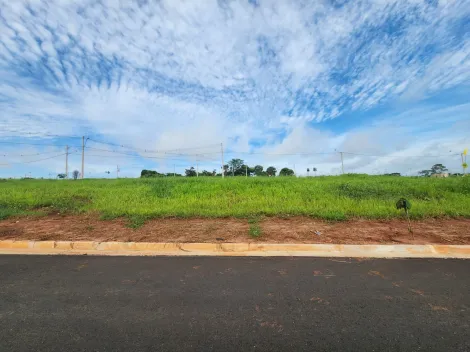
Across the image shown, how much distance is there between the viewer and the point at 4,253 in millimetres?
5809

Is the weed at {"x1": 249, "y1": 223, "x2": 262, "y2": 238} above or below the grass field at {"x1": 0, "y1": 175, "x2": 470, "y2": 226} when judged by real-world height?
below

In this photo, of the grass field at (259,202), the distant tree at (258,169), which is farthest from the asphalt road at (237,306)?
the distant tree at (258,169)

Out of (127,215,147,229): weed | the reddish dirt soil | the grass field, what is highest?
the grass field

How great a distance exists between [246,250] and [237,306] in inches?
108

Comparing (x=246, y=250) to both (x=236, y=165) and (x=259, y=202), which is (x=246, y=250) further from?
(x=236, y=165)

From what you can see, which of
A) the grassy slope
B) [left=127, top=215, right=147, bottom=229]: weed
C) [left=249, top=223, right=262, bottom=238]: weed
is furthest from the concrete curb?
the grassy slope

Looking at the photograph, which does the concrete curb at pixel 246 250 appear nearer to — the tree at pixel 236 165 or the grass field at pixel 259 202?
the grass field at pixel 259 202

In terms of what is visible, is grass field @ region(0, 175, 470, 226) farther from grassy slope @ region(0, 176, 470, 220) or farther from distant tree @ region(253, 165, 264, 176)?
distant tree @ region(253, 165, 264, 176)

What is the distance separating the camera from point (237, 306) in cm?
304

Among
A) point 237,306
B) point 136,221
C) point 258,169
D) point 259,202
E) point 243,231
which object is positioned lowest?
point 237,306

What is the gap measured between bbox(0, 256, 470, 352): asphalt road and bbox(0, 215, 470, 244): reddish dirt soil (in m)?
1.63

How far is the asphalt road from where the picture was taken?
7.78 ft

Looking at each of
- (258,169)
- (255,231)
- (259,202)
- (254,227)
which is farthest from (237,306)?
(258,169)

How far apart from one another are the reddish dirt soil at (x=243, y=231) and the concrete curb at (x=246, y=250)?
0.34 metres
